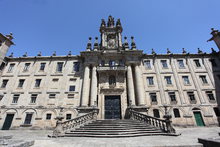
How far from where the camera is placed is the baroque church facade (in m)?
19.5

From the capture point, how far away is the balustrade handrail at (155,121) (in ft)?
37.1

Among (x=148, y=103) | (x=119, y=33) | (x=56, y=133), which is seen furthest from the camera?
(x=119, y=33)

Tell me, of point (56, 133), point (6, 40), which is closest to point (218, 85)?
point (56, 133)

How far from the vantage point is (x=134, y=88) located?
69.6 ft

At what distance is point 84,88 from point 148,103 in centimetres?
1210

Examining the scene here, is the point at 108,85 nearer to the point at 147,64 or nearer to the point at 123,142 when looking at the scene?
the point at 147,64

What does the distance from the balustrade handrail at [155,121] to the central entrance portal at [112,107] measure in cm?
313

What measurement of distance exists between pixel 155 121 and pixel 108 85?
1083cm

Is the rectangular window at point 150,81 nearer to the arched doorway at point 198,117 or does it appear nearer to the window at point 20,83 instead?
the arched doorway at point 198,117

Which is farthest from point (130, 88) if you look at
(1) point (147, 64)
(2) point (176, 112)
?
(2) point (176, 112)

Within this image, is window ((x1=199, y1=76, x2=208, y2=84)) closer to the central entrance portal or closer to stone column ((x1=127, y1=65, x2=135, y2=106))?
stone column ((x1=127, y1=65, x2=135, y2=106))

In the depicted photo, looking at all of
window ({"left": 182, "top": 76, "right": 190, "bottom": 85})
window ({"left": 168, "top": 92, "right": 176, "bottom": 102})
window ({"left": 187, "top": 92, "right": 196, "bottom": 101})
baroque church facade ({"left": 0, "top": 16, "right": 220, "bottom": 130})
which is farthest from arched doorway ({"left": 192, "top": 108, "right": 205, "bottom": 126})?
window ({"left": 182, "top": 76, "right": 190, "bottom": 85})

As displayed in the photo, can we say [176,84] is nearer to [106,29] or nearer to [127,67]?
[127,67]

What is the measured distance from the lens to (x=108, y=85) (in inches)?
853
